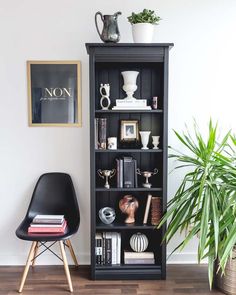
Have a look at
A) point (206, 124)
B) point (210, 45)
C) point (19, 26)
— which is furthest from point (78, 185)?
point (210, 45)

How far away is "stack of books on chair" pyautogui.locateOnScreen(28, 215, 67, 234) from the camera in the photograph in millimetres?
2543

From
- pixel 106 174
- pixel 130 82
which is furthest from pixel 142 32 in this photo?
pixel 106 174

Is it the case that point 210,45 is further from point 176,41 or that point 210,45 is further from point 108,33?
point 108,33

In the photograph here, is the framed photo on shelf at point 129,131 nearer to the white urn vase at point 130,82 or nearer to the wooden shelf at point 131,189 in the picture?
the white urn vase at point 130,82

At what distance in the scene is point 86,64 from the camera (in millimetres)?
2914

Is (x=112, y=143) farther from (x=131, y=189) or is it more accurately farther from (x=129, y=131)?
(x=131, y=189)

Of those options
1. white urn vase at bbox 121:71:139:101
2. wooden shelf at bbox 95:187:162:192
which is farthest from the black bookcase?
white urn vase at bbox 121:71:139:101

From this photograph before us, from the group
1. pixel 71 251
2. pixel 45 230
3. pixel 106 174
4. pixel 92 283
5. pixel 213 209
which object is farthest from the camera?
pixel 71 251

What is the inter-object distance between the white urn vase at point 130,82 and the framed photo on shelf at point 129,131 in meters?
0.22

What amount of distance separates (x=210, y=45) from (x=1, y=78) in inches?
69.6

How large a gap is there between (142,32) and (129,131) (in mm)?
782

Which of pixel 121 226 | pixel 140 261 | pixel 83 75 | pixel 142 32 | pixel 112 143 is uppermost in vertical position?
pixel 142 32

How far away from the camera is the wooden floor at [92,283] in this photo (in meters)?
2.55

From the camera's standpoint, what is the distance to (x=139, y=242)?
9.27ft
